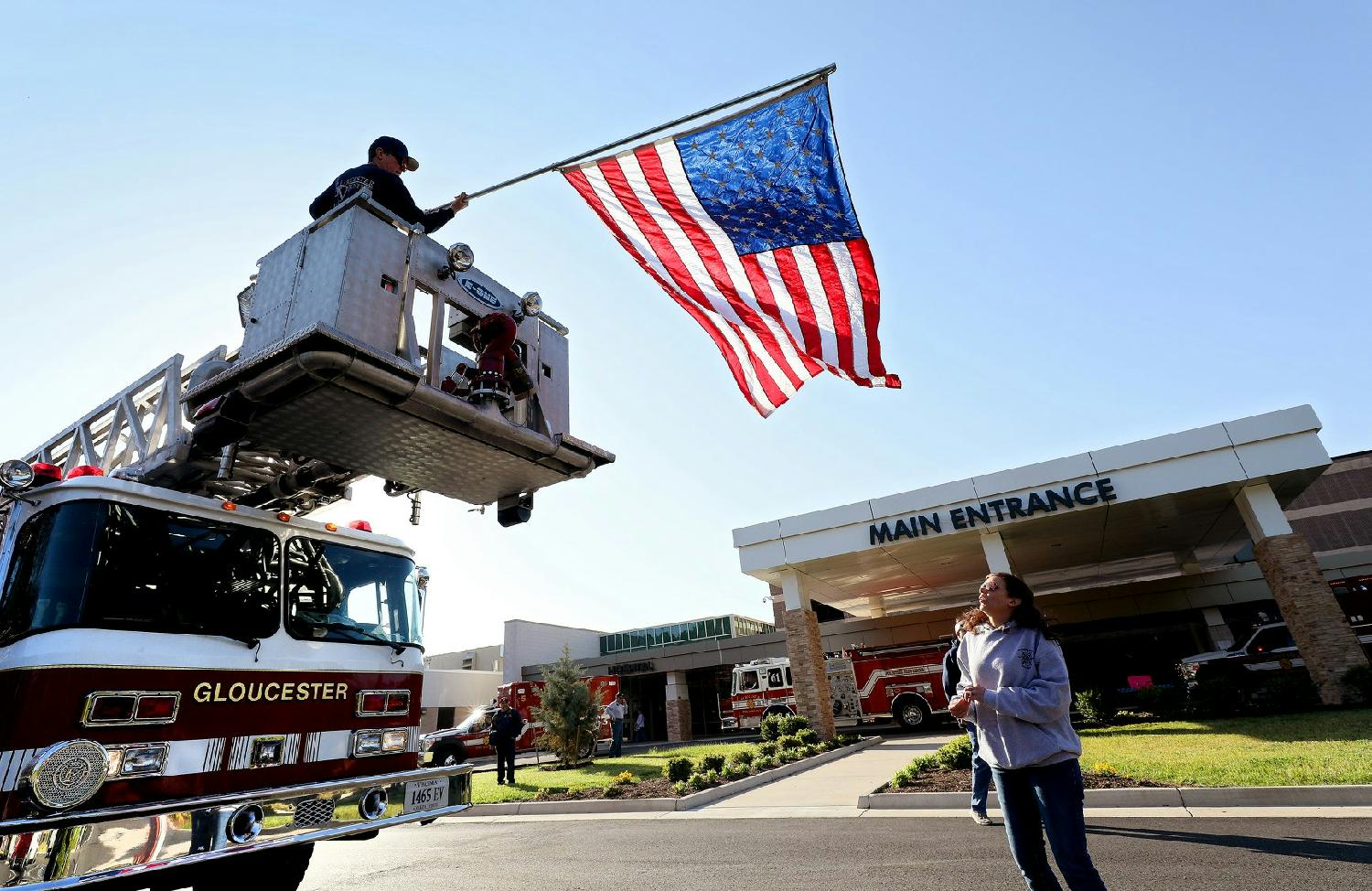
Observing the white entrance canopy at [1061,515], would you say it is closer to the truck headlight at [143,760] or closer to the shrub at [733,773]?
the shrub at [733,773]

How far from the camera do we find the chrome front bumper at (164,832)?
2787 mm

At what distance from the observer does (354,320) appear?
379 centimetres

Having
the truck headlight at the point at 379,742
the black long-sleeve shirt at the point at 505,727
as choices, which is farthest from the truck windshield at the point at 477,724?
the truck headlight at the point at 379,742

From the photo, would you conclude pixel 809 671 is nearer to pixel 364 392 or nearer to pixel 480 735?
pixel 480 735

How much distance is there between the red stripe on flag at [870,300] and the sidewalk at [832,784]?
17.9 ft

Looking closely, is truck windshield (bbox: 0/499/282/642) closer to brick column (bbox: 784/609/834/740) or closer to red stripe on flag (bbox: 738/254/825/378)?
red stripe on flag (bbox: 738/254/825/378)

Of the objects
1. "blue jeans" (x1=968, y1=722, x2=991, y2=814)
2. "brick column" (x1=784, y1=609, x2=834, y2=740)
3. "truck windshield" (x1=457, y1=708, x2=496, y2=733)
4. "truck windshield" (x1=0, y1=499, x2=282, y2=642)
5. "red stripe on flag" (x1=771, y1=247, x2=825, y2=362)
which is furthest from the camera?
"truck windshield" (x1=457, y1=708, x2=496, y2=733)

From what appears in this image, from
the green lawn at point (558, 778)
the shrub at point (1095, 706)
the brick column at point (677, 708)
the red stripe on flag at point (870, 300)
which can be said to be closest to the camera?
the red stripe on flag at point (870, 300)

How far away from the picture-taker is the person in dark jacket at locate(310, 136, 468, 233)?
4648mm

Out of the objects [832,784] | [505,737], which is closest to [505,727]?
[505,737]

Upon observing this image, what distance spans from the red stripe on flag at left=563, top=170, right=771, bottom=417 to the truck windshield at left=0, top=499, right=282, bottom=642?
385cm

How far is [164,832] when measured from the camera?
3.10m

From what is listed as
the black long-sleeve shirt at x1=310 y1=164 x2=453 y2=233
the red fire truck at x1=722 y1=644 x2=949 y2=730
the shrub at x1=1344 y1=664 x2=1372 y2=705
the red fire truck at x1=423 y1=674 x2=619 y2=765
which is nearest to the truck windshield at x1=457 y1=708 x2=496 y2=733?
the red fire truck at x1=423 y1=674 x2=619 y2=765

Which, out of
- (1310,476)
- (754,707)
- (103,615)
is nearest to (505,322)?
(103,615)
